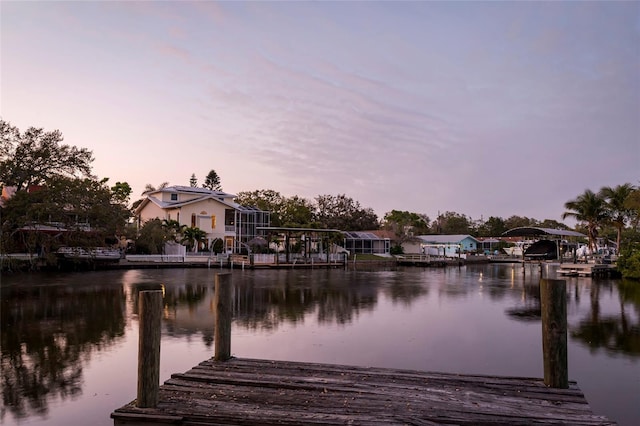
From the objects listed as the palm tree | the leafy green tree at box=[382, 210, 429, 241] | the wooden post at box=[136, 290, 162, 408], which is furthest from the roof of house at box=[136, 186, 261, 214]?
the wooden post at box=[136, 290, 162, 408]

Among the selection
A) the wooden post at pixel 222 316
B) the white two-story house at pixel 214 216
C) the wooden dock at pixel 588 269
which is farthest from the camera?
the white two-story house at pixel 214 216

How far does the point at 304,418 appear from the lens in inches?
195

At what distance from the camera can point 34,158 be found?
3831cm

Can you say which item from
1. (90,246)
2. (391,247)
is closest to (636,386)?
(90,246)

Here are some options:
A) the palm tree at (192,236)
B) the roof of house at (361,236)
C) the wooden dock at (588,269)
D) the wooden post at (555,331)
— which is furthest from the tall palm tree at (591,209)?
the wooden post at (555,331)

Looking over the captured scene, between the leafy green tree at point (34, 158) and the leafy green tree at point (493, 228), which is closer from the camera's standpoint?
the leafy green tree at point (34, 158)

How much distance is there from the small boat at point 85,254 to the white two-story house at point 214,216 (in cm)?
1083

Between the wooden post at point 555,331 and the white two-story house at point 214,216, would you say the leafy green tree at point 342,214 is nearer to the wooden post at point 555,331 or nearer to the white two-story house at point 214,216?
the white two-story house at point 214,216

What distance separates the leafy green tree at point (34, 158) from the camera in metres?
37.6

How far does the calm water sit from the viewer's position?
339 inches

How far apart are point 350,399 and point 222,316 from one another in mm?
2365

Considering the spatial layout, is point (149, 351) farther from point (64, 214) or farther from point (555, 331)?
point (64, 214)

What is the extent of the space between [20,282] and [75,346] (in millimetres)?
18896

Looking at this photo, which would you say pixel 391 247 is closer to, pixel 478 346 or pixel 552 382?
pixel 478 346
